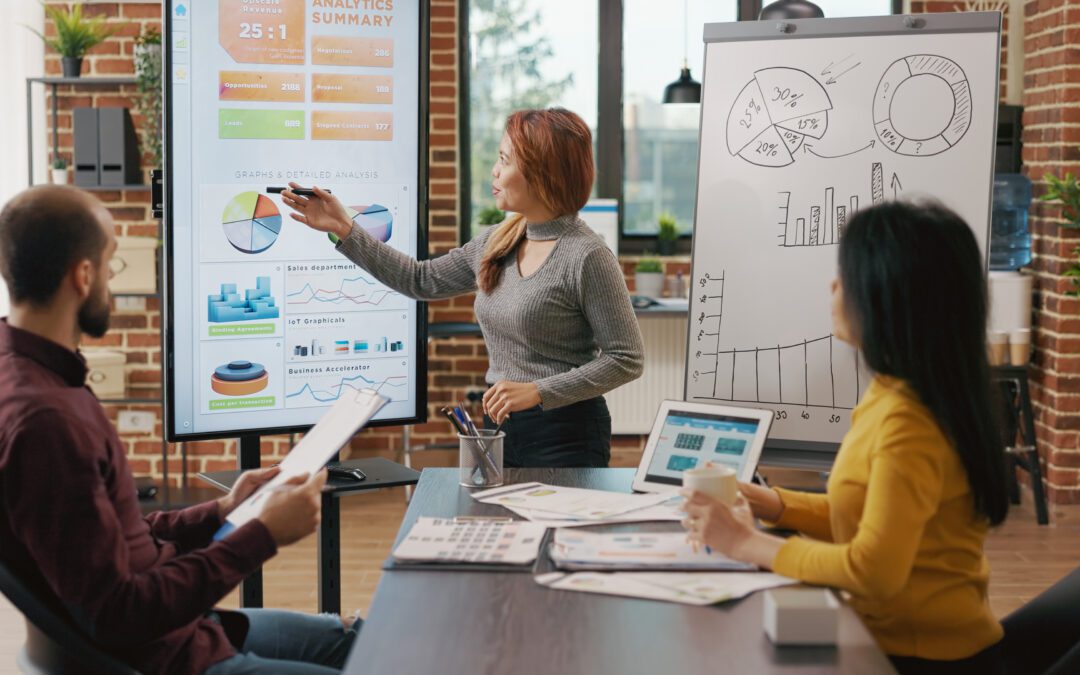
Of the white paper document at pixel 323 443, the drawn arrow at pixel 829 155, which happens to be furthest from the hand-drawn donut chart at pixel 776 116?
the white paper document at pixel 323 443

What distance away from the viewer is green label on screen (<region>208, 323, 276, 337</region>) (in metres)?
2.65

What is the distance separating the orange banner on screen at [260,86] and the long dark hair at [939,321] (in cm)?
151

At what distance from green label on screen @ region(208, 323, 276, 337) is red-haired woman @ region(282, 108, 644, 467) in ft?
0.85

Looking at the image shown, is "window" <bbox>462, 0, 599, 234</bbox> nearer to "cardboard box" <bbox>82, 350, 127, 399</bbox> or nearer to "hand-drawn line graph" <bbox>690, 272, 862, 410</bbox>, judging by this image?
"cardboard box" <bbox>82, 350, 127, 399</bbox>

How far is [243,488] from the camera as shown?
2.00 m

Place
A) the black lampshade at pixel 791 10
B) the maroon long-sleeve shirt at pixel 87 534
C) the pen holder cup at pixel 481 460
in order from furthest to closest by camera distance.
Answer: the black lampshade at pixel 791 10 < the pen holder cup at pixel 481 460 < the maroon long-sleeve shirt at pixel 87 534

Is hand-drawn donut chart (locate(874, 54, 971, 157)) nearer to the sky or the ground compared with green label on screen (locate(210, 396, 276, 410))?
nearer to the sky

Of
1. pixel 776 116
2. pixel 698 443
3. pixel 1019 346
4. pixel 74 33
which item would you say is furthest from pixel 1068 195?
pixel 74 33

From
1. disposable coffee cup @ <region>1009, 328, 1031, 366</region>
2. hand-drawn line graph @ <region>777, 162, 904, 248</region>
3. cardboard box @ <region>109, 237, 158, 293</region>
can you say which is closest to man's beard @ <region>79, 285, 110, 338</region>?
hand-drawn line graph @ <region>777, 162, 904, 248</region>

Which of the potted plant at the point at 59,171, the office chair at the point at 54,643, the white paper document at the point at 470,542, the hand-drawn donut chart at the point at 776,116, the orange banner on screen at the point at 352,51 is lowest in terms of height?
the office chair at the point at 54,643

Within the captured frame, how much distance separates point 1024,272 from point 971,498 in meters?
3.85

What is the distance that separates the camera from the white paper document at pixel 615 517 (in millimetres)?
1938

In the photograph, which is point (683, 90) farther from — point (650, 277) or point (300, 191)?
point (300, 191)

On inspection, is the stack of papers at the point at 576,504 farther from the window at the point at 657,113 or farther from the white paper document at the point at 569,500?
the window at the point at 657,113
